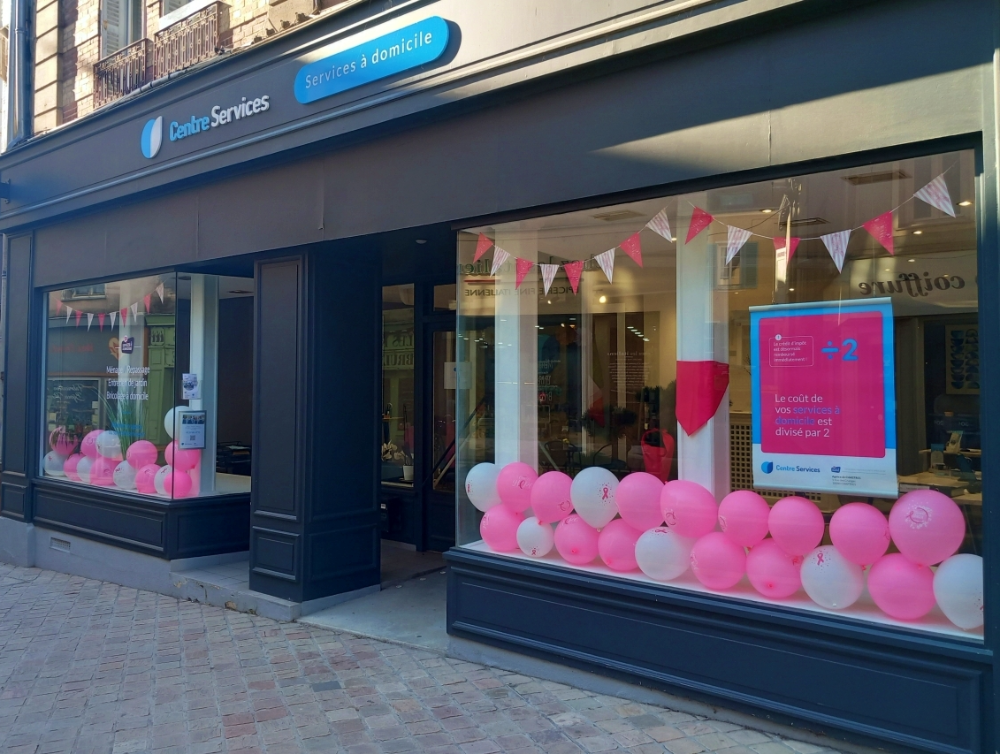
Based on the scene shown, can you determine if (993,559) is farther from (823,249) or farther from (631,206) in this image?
(631,206)

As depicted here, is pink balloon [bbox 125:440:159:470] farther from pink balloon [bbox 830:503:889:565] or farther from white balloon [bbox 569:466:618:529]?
pink balloon [bbox 830:503:889:565]

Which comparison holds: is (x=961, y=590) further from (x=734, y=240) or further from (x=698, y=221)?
(x=698, y=221)

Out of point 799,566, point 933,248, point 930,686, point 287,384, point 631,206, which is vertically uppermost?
point 631,206

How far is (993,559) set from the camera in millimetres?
3502

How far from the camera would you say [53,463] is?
360 inches

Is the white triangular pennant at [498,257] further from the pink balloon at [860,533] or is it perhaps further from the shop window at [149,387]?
the shop window at [149,387]

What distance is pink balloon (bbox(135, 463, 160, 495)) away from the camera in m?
7.96

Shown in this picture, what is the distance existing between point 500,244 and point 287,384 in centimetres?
230

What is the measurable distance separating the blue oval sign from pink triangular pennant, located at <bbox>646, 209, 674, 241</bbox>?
192 centimetres

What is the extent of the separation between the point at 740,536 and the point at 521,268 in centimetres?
231

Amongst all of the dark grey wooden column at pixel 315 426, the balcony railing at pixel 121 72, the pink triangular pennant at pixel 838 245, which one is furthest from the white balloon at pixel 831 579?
the balcony railing at pixel 121 72

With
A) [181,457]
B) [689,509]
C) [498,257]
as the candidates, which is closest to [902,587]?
[689,509]

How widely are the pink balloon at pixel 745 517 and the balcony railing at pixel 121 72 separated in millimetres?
7600

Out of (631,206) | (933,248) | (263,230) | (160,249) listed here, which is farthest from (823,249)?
(160,249)
